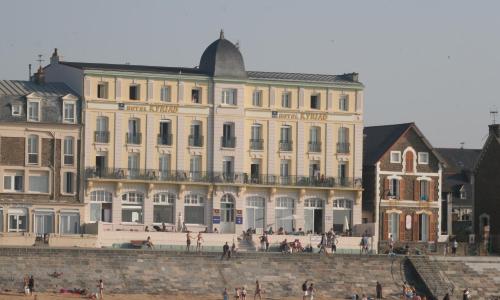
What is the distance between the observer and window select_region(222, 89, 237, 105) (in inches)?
4063

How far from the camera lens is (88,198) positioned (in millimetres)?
98688

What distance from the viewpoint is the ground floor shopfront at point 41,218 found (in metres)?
95.8

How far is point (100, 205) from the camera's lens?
325 ft

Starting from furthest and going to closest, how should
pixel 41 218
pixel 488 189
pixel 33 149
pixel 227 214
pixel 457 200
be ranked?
1. pixel 457 200
2. pixel 488 189
3. pixel 227 214
4. pixel 33 149
5. pixel 41 218

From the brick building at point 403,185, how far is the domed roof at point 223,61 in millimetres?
11653

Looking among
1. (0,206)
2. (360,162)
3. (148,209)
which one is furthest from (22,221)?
(360,162)

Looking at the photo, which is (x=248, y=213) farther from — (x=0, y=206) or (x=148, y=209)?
(x=0, y=206)

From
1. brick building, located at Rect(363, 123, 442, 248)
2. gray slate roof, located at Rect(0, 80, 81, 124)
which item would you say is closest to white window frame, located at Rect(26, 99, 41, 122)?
gray slate roof, located at Rect(0, 80, 81, 124)

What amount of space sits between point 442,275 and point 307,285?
925 centimetres

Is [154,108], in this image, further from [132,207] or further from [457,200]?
[457,200]

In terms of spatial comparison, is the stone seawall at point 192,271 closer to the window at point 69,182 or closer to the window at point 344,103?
the window at point 69,182

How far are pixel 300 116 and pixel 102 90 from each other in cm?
1311

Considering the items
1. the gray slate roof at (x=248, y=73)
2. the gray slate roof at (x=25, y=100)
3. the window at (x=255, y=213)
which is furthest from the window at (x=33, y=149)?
the window at (x=255, y=213)

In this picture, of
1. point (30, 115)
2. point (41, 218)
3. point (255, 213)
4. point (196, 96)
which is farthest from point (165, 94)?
point (41, 218)
